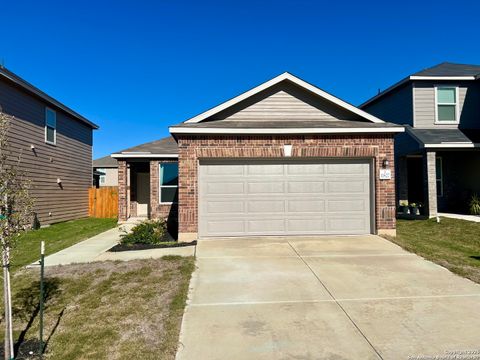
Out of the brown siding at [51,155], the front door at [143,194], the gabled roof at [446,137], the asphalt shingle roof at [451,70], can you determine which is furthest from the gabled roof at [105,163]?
the asphalt shingle roof at [451,70]

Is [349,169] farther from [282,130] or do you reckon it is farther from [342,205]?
[282,130]

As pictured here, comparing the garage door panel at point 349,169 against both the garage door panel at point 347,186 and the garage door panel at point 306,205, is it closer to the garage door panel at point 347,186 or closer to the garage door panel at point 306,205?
the garage door panel at point 347,186

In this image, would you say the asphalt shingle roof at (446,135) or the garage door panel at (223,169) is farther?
the asphalt shingle roof at (446,135)

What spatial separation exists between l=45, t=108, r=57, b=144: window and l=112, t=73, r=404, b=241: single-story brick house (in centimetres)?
899

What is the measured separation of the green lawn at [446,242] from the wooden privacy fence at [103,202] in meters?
14.6

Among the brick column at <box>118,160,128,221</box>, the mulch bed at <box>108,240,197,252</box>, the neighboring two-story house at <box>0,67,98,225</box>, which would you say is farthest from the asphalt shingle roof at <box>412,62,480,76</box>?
the neighboring two-story house at <box>0,67,98,225</box>

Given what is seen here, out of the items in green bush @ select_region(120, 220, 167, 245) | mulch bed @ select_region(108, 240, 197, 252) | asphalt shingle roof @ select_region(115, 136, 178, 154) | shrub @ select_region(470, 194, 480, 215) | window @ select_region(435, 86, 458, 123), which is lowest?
mulch bed @ select_region(108, 240, 197, 252)

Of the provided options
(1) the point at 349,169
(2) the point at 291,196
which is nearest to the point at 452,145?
(1) the point at 349,169

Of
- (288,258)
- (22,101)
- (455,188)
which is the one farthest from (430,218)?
(22,101)

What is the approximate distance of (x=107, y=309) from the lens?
4.84m

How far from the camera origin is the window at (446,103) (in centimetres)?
1488

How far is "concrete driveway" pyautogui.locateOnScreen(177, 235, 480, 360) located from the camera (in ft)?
12.2

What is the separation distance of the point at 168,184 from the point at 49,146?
591 centimetres

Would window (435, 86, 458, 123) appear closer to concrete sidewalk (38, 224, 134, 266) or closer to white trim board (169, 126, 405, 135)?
white trim board (169, 126, 405, 135)
